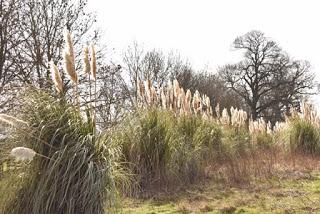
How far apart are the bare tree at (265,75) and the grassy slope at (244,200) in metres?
30.7

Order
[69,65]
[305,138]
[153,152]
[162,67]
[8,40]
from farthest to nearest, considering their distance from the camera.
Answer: [162,67] → [8,40] → [305,138] → [153,152] → [69,65]

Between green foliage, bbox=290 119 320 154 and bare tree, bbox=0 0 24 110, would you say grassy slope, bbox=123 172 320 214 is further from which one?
bare tree, bbox=0 0 24 110

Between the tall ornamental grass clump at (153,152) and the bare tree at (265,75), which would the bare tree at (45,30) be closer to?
the tall ornamental grass clump at (153,152)

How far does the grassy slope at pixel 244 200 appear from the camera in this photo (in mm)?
5483

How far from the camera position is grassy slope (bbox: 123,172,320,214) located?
18.0 ft

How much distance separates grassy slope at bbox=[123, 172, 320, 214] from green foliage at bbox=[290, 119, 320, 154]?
4083mm

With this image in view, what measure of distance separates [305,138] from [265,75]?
26914 mm

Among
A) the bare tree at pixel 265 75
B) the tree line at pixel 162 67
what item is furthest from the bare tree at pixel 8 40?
the bare tree at pixel 265 75

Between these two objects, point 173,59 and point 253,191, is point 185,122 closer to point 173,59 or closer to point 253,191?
point 253,191

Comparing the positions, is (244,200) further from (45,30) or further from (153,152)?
(45,30)

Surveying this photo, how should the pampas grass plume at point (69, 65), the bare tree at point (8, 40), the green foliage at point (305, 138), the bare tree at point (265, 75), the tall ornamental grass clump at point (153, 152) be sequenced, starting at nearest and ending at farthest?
the pampas grass plume at point (69, 65) → the tall ornamental grass clump at point (153, 152) → the green foliage at point (305, 138) → the bare tree at point (8, 40) → the bare tree at point (265, 75)

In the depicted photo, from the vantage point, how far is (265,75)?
37969 millimetres

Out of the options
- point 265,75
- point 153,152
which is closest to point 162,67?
point 265,75

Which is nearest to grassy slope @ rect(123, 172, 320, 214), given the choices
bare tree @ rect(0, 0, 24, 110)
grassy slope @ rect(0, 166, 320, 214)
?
grassy slope @ rect(0, 166, 320, 214)
